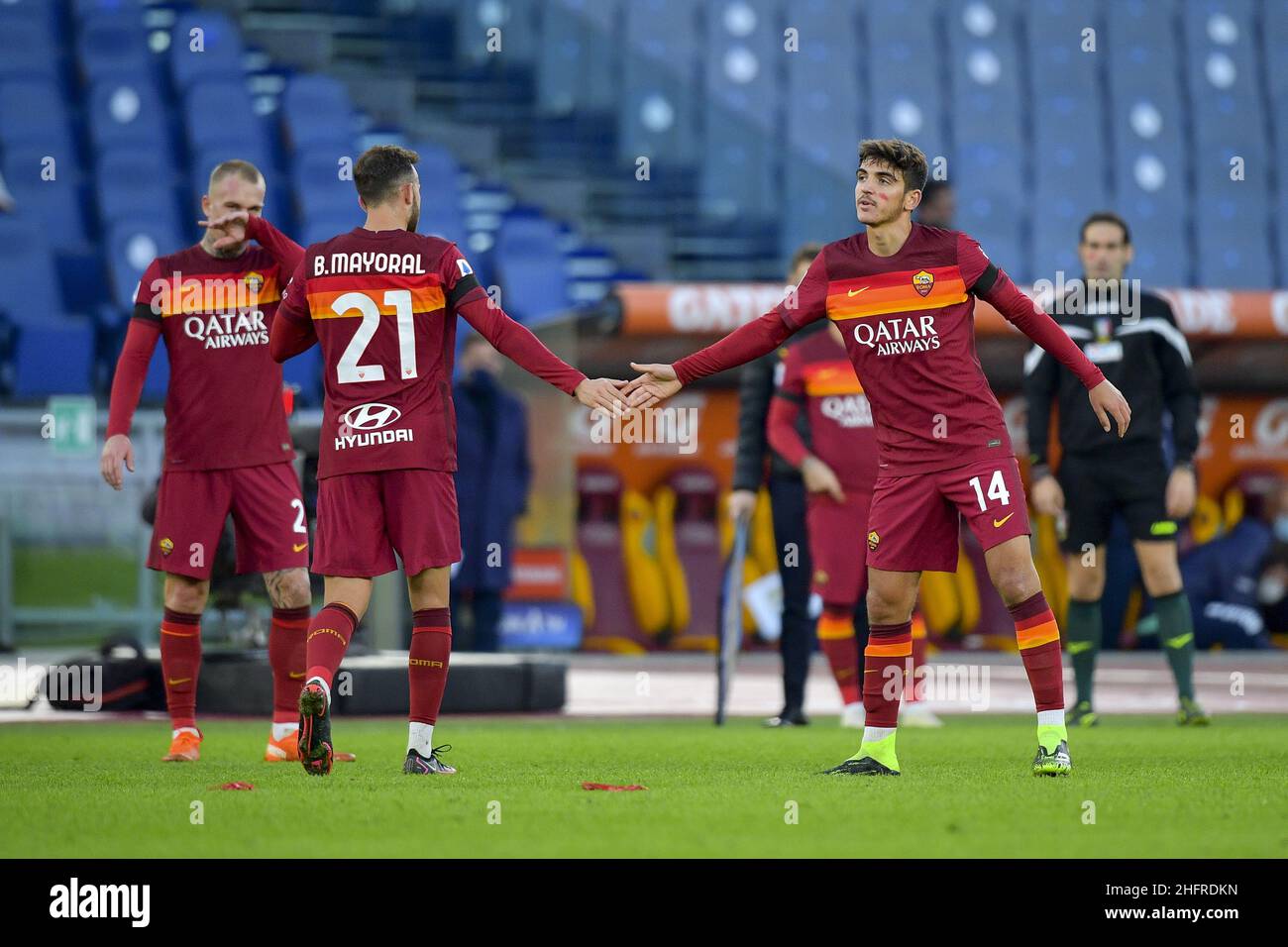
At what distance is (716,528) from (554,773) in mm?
8823

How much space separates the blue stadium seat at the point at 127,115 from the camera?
56.6 ft

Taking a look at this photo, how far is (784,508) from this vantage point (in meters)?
8.98

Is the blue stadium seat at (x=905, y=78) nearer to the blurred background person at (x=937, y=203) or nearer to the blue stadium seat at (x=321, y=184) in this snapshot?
the blue stadium seat at (x=321, y=184)

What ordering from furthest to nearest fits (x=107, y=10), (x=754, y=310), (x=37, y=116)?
(x=107, y=10) → (x=37, y=116) → (x=754, y=310)

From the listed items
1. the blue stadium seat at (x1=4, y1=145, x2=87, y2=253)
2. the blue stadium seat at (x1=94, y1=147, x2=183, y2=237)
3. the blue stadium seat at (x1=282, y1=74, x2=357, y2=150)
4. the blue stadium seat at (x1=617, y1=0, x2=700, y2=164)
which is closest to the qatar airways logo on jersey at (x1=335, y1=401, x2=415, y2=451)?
the blue stadium seat at (x1=94, y1=147, x2=183, y2=237)

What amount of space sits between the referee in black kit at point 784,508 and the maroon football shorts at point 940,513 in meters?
2.93

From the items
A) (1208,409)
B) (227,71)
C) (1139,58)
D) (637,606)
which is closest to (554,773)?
(637,606)

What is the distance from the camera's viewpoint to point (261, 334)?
6805 millimetres

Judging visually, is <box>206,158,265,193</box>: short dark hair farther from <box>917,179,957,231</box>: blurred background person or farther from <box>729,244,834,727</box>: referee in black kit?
<box>917,179,957,231</box>: blurred background person

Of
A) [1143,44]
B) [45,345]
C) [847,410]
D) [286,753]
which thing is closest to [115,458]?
[286,753]

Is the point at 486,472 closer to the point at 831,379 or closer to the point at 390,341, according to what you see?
the point at 831,379

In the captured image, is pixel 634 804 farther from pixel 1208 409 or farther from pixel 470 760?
pixel 1208 409

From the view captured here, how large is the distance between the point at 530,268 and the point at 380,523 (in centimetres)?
1111

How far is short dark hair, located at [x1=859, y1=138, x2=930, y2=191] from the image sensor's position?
5.83 metres
